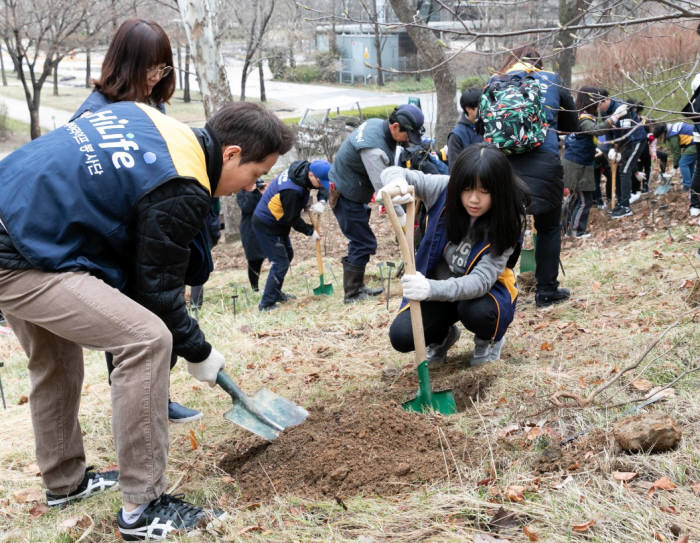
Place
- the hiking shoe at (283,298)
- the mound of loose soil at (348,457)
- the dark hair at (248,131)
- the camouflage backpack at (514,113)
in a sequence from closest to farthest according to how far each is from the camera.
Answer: the dark hair at (248,131) → the mound of loose soil at (348,457) → the camouflage backpack at (514,113) → the hiking shoe at (283,298)

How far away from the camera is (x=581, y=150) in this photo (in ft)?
27.3

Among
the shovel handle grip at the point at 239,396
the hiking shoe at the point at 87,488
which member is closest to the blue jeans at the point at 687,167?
the shovel handle grip at the point at 239,396

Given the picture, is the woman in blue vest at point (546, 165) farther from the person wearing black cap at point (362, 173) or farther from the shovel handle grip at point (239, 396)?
the shovel handle grip at point (239, 396)

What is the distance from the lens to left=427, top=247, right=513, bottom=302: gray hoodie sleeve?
126 inches

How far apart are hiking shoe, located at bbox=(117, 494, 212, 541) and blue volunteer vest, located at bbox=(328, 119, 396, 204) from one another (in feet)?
12.3

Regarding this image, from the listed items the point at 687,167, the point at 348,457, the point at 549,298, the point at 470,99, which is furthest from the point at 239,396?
the point at 687,167

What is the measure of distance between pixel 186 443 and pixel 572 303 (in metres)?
2.97

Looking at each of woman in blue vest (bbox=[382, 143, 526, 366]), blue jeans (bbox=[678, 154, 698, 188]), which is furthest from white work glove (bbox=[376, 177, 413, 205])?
blue jeans (bbox=[678, 154, 698, 188])

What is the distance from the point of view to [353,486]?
8.52ft

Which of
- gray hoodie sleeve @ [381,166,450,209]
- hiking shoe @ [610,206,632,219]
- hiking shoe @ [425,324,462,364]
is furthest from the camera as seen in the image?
hiking shoe @ [610,206,632,219]

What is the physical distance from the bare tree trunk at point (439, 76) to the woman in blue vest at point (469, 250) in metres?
7.50

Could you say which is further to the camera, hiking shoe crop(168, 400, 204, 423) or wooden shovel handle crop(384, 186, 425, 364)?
hiking shoe crop(168, 400, 204, 423)

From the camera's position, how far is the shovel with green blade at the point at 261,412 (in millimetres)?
2900

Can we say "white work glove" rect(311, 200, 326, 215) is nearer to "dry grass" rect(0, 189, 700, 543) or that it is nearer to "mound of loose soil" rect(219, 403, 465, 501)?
"dry grass" rect(0, 189, 700, 543)
